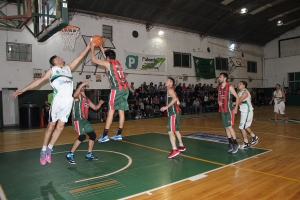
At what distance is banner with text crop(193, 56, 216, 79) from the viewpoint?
22.0m

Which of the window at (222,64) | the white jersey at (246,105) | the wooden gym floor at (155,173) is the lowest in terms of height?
the wooden gym floor at (155,173)

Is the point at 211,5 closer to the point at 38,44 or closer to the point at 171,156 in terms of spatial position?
the point at 38,44

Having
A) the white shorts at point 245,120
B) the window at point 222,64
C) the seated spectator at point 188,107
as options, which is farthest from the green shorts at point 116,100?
the window at point 222,64

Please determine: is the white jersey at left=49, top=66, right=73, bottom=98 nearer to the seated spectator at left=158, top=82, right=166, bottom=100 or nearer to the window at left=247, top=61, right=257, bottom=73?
the seated spectator at left=158, top=82, right=166, bottom=100

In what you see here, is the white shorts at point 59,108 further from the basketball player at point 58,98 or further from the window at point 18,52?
the window at point 18,52

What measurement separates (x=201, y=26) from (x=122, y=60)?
798 centimetres

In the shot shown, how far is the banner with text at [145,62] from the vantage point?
58.2 feet

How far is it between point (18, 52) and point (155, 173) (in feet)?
38.9

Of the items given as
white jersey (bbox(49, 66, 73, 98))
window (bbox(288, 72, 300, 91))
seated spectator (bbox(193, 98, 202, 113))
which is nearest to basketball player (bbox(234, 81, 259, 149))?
white jersey (bbox(49, 66, 73, 98))

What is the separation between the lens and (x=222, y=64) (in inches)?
952

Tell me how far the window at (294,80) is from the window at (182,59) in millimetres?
12825

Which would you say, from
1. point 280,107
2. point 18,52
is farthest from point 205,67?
point 18,52

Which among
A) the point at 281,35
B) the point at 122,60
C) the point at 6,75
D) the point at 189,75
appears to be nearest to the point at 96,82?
the point at 122,60

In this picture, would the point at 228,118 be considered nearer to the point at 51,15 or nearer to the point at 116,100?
the point at 116,100
